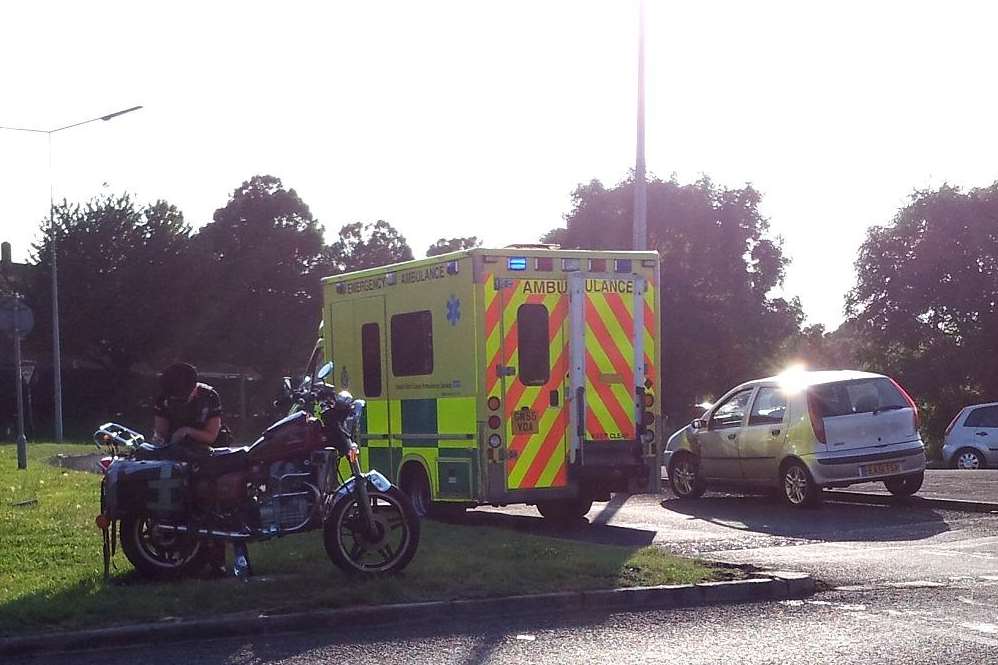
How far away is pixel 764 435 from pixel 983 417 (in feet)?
39.6

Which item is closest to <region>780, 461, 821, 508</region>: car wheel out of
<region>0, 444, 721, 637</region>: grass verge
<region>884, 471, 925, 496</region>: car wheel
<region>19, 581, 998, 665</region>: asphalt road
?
<region>884, 471, 925, 496</region>: car wheel

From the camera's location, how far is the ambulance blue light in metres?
13.5

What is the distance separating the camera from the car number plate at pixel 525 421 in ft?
44.5

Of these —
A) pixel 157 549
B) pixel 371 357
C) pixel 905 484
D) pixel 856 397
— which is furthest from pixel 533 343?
pixel 905 484

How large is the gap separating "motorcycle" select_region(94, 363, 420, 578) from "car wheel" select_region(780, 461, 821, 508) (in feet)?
24.2

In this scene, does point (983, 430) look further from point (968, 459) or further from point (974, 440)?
point (968, 459)

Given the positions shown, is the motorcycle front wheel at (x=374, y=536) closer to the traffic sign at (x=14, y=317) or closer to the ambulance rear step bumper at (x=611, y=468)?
the ambulance rear step bumper at (x=611, y=468)

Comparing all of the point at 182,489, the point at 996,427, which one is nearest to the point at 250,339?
the point at 996,427

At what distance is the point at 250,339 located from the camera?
59.9 meters

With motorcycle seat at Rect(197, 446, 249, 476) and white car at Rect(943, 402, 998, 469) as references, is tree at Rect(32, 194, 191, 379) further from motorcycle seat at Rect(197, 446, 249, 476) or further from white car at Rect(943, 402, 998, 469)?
motorcycle seat at Rect(197, 446, 249, 476)

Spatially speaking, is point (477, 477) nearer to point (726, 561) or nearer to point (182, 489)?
point (726, 561)

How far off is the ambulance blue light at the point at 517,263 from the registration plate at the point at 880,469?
486 centimetres

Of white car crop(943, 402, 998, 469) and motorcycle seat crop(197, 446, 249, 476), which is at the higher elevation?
motorcycle seat crop(197, 446, 249, 476)

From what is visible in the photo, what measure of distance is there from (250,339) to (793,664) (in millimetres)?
54615
